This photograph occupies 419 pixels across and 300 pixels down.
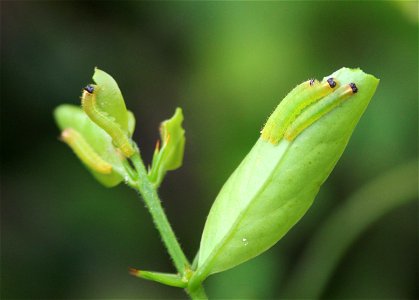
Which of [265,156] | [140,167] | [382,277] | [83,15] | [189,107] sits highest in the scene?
[83,15]

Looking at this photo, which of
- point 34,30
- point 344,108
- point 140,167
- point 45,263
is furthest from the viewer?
point 34,30

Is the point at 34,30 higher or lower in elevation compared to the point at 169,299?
higher

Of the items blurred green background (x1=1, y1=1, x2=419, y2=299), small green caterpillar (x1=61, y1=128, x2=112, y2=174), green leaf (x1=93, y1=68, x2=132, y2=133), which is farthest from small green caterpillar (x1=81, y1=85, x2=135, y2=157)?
blurred green background (x1=1, y1=1, x2=419, y2=299)

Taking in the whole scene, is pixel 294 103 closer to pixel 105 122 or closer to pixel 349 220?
pixel 105 122

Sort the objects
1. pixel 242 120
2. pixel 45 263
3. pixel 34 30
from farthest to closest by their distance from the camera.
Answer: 1. pixel 34 30
2. pixel 45 263
3. pixel 242 120

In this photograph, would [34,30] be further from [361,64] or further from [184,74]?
[361,64]

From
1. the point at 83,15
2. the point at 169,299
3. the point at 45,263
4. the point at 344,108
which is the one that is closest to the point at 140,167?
the point at 344,108
